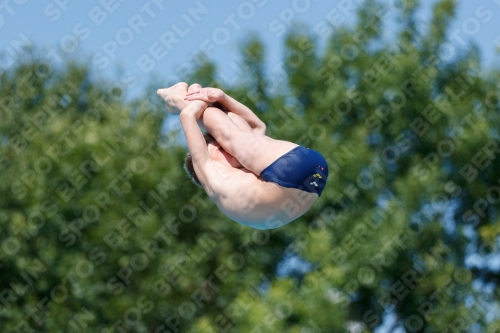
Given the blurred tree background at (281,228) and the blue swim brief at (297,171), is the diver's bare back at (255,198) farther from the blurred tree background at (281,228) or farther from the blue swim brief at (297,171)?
the blurred tree background at (281,228)

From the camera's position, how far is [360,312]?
15234 mm

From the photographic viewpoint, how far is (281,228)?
602 inches

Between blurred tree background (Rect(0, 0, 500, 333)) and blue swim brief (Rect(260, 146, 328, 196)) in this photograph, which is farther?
blurred tree background (Rect(0, 0, 500, 333))

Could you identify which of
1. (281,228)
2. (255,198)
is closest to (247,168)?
(255,198)

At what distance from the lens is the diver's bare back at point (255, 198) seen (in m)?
3.54

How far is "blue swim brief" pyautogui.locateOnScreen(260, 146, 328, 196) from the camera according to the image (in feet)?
11.5

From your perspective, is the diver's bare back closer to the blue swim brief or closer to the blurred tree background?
the blue swim brief

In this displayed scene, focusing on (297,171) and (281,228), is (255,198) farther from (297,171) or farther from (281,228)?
(281,228)

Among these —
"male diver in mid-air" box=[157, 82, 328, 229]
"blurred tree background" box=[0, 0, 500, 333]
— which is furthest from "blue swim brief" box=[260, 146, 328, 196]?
"blurred tree background" box=[0, 0, 500, 333]

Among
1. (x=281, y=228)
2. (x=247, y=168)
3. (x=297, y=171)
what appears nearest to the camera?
(x=297, y=171)

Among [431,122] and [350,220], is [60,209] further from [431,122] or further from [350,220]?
[431,122]

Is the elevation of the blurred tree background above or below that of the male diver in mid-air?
below

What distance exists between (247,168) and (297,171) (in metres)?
0.24

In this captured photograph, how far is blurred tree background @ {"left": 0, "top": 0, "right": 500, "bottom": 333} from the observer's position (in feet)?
48.1
